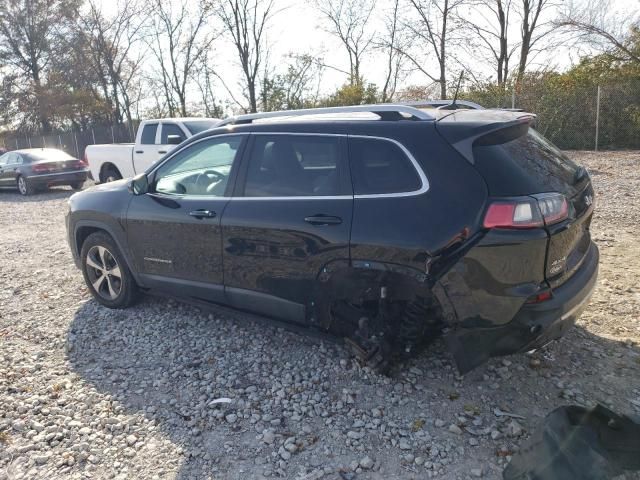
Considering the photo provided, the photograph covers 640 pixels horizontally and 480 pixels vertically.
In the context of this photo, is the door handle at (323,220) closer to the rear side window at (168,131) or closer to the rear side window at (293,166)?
the rear side window at (293,166)

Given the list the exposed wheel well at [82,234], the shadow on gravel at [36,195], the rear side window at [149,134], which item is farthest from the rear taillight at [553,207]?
the shadow on gravel at [36,195]

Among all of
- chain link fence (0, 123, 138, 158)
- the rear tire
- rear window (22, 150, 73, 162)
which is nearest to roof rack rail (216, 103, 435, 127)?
the rear tire

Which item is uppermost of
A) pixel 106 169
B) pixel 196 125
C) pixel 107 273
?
pixel 196 125

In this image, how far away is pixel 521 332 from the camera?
9.04 feet

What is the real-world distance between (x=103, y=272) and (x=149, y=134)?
7.38 m

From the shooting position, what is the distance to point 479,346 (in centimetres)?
282

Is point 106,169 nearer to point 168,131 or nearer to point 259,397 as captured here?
point 168,131

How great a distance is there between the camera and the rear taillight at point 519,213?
8.70ft

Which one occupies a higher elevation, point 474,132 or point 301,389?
point 474,132

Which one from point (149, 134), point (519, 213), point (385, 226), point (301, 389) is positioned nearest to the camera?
point (519, 213)

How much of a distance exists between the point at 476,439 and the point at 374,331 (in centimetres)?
87

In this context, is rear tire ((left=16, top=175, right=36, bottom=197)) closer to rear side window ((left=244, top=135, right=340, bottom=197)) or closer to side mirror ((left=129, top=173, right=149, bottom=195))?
side mirror ((left=129, top=173, right=149, bottom=195))

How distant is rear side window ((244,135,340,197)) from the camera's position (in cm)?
332

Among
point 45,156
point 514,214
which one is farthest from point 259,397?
point 45,156
